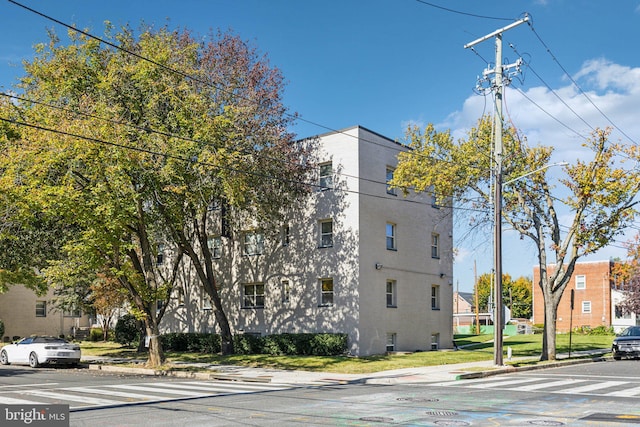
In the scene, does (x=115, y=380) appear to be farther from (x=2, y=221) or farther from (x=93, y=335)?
(x=93, y=335)

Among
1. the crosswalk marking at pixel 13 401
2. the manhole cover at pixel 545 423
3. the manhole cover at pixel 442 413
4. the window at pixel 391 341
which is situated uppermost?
the manhole cover at pixel 545 423

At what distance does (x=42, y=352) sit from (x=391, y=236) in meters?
16.8

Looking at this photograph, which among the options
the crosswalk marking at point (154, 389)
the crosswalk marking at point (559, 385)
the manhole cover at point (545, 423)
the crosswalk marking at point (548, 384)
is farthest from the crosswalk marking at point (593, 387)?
the crosswalk marking at point (154, 389)

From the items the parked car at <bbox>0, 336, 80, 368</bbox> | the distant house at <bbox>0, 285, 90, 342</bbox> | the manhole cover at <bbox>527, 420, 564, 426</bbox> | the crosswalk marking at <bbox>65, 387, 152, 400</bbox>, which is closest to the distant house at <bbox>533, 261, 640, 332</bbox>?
the distant house at <bbox>0, 285, 90, 342</bbox>

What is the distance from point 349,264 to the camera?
29875mm

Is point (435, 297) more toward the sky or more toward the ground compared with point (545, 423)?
more toward the sky

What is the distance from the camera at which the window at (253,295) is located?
33.6m

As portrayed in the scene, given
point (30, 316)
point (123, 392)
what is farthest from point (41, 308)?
point (123, 392)

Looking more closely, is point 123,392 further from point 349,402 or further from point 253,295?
point 253,295

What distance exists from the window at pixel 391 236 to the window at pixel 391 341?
420 cm

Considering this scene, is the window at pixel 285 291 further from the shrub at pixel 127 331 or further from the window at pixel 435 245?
the shrub at pixel 127 331

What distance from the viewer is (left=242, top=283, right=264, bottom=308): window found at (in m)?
33.6

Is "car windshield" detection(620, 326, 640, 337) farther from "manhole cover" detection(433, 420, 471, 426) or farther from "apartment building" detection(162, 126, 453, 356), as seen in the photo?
"manhole cover" detection(433, 420, 471, 426)

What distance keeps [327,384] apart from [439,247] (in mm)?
18321
